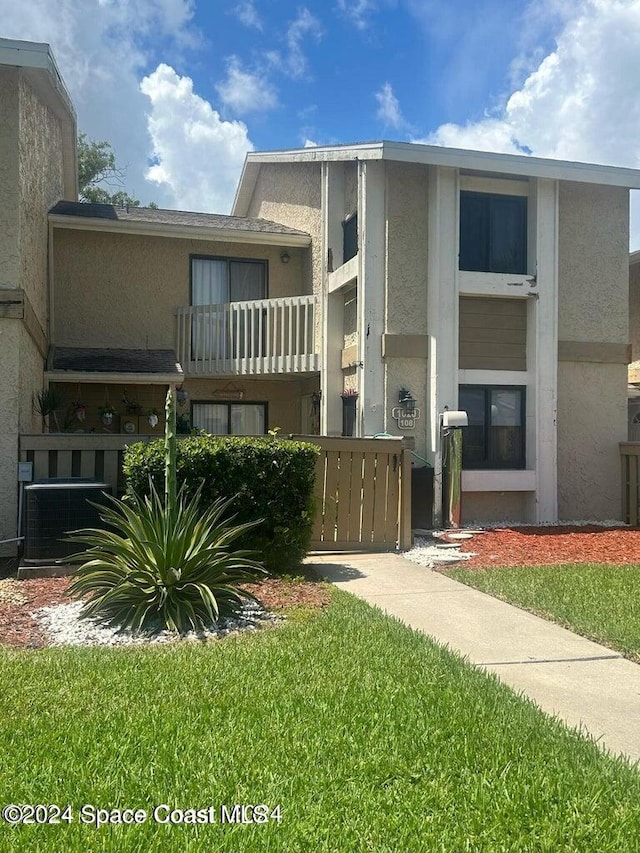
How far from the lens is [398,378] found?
39.8ft

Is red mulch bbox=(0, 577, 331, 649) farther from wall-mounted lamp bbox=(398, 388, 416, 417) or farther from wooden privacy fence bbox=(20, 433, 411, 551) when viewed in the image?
wall-mounted lamp bbox=(398, 388, 416, 417)

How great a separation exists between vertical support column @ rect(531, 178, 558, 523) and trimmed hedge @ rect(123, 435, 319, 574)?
6265 mm

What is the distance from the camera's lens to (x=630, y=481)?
12.8m

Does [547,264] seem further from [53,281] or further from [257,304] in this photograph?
[53,281]

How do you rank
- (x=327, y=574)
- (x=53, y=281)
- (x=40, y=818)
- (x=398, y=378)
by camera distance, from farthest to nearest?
(x=53, y=281) → (x=398, y=378) → (x=327, y=574) → (x=40, y=818)

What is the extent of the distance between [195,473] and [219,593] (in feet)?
5.75

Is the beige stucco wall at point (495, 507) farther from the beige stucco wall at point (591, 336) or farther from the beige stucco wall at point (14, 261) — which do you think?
A: the beige stucco wall at point (14, 261)

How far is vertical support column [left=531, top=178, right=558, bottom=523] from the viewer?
12555 mm

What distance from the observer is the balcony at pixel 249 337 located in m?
14.2

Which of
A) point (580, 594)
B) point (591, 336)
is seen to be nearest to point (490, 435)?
point (591, 336)

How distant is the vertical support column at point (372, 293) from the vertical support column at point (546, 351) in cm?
283

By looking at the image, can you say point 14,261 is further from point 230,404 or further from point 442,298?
point 230,404

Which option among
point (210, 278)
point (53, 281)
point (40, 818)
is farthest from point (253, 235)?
point (40, 818)

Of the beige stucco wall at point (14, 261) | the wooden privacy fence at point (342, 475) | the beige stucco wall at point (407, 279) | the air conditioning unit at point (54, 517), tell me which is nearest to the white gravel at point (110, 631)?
the air conditioning unit at point (54, 517)
